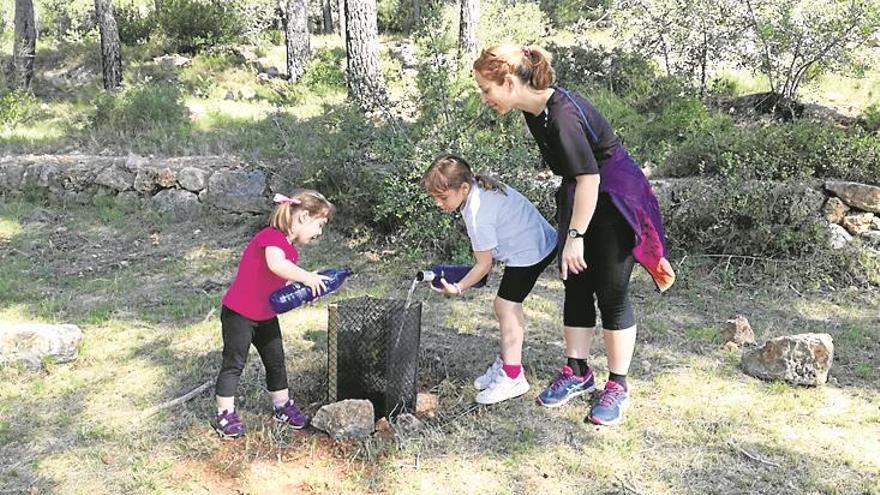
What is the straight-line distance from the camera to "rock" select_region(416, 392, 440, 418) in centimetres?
343

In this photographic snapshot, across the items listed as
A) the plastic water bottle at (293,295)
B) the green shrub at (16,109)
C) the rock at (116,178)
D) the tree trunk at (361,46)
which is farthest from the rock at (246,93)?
the plastic water bottle at (293,295)

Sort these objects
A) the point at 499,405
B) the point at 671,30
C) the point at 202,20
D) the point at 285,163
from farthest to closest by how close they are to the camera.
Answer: the point at 202,20
the point at 671,30
the point at 285,163
the point at 499,405

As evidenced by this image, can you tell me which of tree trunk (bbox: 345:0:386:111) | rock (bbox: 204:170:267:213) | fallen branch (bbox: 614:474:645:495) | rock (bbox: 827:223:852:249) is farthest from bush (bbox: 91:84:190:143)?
fallen branch (bbox: 614:474:645:495)

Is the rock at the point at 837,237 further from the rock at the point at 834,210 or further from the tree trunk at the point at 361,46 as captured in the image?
the tree trunk at the point at 361,46

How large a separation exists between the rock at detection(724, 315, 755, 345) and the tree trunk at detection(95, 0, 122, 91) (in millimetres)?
9470

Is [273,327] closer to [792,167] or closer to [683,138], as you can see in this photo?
[792,167]

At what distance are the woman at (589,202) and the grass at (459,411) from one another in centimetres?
36

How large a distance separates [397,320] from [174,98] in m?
6.93

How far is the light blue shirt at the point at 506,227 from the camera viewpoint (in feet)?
10.3

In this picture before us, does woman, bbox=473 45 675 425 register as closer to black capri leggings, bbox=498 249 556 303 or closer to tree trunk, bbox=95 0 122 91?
black capri leggings, bbox=498 249 556 303

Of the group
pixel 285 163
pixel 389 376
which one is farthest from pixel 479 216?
pixel 285 163

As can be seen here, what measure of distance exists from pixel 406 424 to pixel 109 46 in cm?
948

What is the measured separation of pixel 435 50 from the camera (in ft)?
19.9

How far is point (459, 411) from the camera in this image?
3.41 metres
